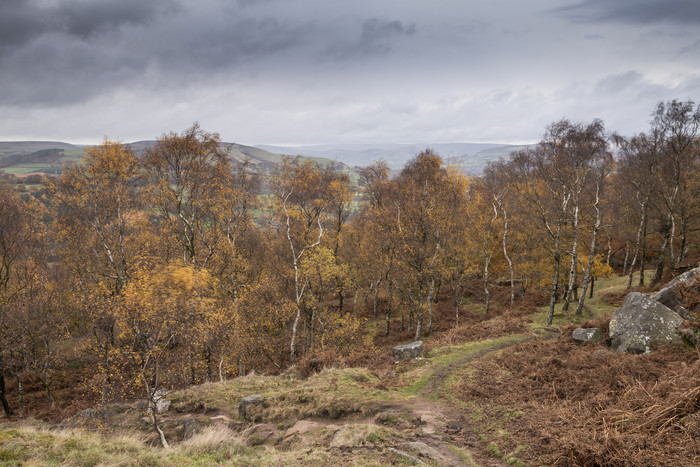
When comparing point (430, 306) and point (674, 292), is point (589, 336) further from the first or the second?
point (430, 306)

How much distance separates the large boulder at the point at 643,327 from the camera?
1300cm

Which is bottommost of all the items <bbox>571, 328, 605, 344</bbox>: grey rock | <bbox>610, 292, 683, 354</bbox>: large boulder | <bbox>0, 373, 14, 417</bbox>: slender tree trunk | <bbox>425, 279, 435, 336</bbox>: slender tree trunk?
A: <bbox>0, 373, 14, 417</bbox>: slender tree trunk

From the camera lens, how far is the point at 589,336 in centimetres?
1589

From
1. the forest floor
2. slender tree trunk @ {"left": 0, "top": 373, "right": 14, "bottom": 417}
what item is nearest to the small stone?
the forest floor

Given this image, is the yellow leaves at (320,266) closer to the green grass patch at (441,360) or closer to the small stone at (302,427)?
the green grass patch at (441,360)

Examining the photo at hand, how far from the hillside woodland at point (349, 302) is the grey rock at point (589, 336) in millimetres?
1040

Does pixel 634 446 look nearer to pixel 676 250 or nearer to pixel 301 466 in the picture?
pixel 301 466

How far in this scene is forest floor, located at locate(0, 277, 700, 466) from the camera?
810 cm

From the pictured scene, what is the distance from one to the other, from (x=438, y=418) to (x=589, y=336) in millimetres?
9839

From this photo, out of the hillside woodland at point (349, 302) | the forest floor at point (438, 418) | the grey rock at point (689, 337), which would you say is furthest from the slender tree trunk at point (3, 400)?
the grey rock at point (689, 337)

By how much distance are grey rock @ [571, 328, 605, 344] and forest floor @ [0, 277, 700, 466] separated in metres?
0.64

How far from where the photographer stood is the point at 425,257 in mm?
30438

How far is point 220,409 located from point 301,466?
33.8 ft

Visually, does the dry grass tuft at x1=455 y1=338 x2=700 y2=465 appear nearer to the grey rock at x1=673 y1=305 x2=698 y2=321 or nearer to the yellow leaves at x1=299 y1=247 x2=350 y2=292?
the grey rock at x1=673 y1=305 x2=698 y2=321
